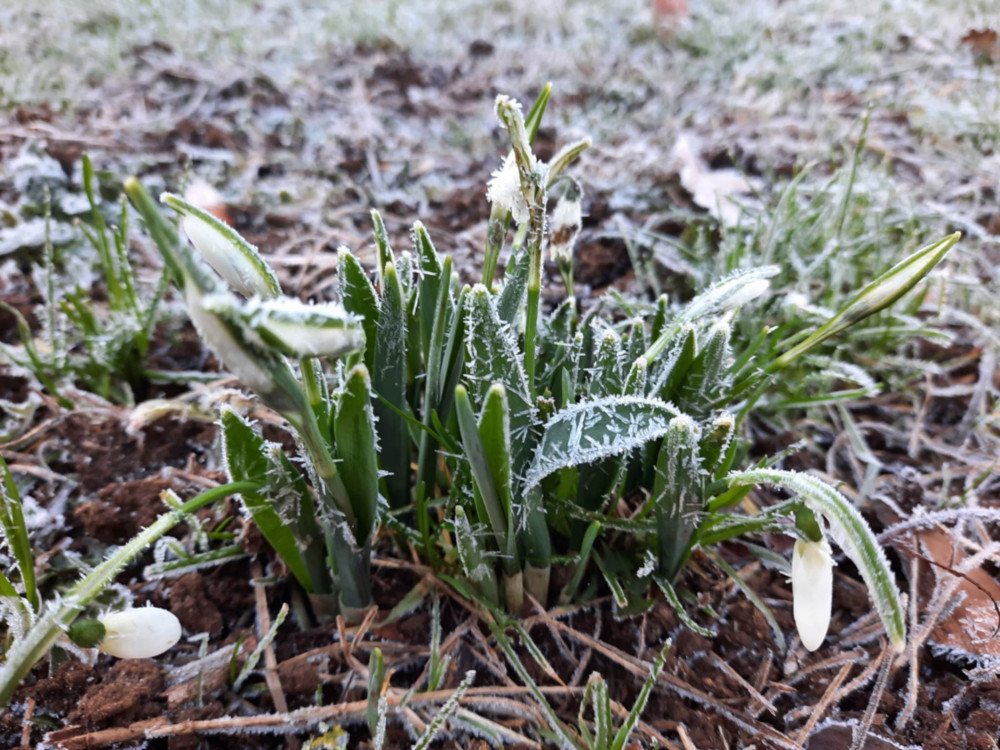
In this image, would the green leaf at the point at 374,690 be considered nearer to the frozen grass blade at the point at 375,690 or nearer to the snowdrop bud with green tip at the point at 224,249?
the frozen grass blade at the point at 375,690

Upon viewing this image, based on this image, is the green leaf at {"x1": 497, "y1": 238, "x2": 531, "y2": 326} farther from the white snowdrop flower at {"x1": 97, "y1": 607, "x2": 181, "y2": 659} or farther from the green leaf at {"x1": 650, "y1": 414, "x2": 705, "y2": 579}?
the white snowdrop flower at {"x1": 97, "y1": 607, "x2": 181, "y2": 659}

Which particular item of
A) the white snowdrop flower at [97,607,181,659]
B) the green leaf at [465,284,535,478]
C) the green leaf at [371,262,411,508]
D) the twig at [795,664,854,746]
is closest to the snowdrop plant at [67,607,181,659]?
the white snowdrop flower at [97,607,181,659]

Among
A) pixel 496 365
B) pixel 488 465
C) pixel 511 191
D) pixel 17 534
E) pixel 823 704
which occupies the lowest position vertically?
pixel 823 704

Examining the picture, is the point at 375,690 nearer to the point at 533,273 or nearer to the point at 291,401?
the point at 291,401

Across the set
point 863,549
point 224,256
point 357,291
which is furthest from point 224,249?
point 863,549

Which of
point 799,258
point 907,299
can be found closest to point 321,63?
point 799,258

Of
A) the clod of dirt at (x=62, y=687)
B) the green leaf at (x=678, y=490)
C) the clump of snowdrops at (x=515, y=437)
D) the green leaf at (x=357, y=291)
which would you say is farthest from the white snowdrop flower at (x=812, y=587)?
the clod of dirt at (x=62, y=687)

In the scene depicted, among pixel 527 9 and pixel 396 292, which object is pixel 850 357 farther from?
pixel 527 9
